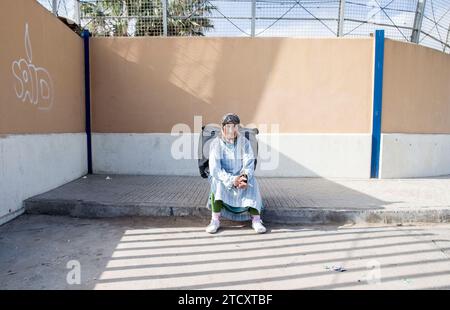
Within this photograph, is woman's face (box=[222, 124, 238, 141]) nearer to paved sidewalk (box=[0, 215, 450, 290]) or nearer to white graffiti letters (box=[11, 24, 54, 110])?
paved sidewalk (box=[0, 215, 450, 290])

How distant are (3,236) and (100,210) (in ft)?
3.72

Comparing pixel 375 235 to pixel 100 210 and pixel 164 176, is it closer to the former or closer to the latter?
pixel 100 210

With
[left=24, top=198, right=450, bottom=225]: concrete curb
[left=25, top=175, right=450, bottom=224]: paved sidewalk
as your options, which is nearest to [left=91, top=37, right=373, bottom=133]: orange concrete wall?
[left=25, top=175, right=450, bottom=224]: paved sidewalk

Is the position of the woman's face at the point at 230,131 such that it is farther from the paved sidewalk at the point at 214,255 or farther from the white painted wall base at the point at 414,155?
the white painted wall base at the point at 414,155

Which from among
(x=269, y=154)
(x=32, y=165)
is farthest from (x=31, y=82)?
(x=269, y=154)

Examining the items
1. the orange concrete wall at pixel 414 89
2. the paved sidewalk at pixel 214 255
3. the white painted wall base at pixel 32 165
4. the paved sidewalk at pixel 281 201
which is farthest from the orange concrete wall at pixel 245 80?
the paved sidewalk at pixel 214 255

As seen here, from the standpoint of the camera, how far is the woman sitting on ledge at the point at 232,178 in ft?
13.3

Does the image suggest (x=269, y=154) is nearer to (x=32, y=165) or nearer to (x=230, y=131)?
(x=230, y=131)

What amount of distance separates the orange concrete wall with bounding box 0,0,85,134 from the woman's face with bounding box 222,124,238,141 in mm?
2647

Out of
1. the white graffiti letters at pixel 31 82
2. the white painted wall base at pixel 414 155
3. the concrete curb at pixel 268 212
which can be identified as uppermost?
the white graffiti letters at pixel 31 82

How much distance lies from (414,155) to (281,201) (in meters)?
4.16

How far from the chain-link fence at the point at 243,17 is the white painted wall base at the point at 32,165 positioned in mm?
2701

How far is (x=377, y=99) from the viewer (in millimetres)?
6922

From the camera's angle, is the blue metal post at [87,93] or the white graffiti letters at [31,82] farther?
the blue metal post at [87,93]
